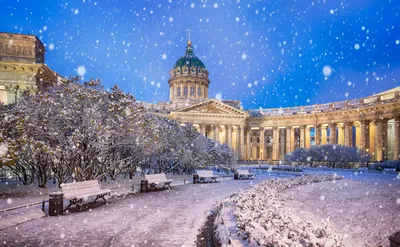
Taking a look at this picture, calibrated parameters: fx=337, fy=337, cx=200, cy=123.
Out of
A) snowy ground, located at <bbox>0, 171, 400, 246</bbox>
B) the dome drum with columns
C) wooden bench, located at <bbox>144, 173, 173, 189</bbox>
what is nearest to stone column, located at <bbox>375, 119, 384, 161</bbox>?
snowy ground, located at <bbox>0, 171, 400, 246</bbox>

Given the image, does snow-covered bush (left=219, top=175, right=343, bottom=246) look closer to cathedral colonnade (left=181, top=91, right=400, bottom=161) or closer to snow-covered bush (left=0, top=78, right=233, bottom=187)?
snow-covered bush (left=0, top=78, right=233, bottom=187)

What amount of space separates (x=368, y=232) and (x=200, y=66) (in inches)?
2806

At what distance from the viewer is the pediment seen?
2318 inches

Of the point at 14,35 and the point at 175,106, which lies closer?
the point at 14,35

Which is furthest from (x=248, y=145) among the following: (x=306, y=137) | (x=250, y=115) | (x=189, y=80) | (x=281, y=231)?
(x=281, y=231)

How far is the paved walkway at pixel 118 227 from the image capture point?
24.0ft

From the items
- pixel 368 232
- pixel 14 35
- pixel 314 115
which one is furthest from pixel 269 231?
pixel 314 115

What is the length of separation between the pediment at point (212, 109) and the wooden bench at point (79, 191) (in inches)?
1822

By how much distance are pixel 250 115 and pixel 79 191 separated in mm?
55472

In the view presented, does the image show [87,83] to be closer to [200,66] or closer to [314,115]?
[314,115]

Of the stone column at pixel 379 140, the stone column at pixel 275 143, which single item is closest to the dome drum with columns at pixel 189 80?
the stone column at pixel 275 143

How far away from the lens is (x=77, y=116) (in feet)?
47.8

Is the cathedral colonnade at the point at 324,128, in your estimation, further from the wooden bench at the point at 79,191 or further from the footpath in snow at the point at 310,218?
the wooden bench at the point at 79,191

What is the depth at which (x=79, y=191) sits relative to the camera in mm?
11344
